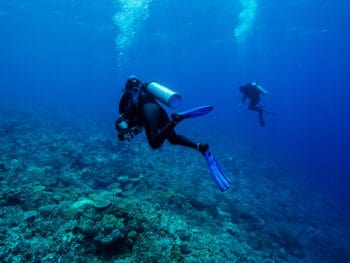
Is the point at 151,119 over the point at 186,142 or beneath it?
over

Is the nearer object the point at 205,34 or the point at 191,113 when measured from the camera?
the point at 191,113

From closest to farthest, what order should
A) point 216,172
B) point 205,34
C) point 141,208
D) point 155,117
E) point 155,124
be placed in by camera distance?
point 155,124 < point 155,117 < point 216,172 < point 141,208 < point 205,34

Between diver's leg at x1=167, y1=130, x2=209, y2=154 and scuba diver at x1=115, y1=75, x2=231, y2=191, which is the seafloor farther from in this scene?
diver's leg at x1=167, y1=130, x2=209, y2=154

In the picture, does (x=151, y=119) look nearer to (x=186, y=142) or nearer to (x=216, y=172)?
(x=186, y=142)

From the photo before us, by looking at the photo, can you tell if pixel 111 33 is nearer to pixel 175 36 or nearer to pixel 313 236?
pixel 175 36

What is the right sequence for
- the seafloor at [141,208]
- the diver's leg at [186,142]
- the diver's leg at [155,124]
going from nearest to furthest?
the diver's leg at [155,124]
the diver's leg at [186,142]
the seafloor at [141,208]

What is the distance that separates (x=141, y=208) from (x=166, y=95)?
400 centimetres

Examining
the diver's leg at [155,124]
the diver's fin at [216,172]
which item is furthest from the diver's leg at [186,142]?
the diver's leg at [155,124]

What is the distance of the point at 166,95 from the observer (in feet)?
14.7

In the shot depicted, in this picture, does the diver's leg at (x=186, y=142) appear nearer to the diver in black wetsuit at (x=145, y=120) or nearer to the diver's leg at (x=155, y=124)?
the diver in black wetsuit at (x=145, y=120)

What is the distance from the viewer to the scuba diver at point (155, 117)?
435 centimetres

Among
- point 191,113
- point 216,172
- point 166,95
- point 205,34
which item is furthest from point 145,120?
point 205,34

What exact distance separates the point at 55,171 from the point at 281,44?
5189cm

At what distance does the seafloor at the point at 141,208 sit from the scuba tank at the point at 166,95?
3308mm
